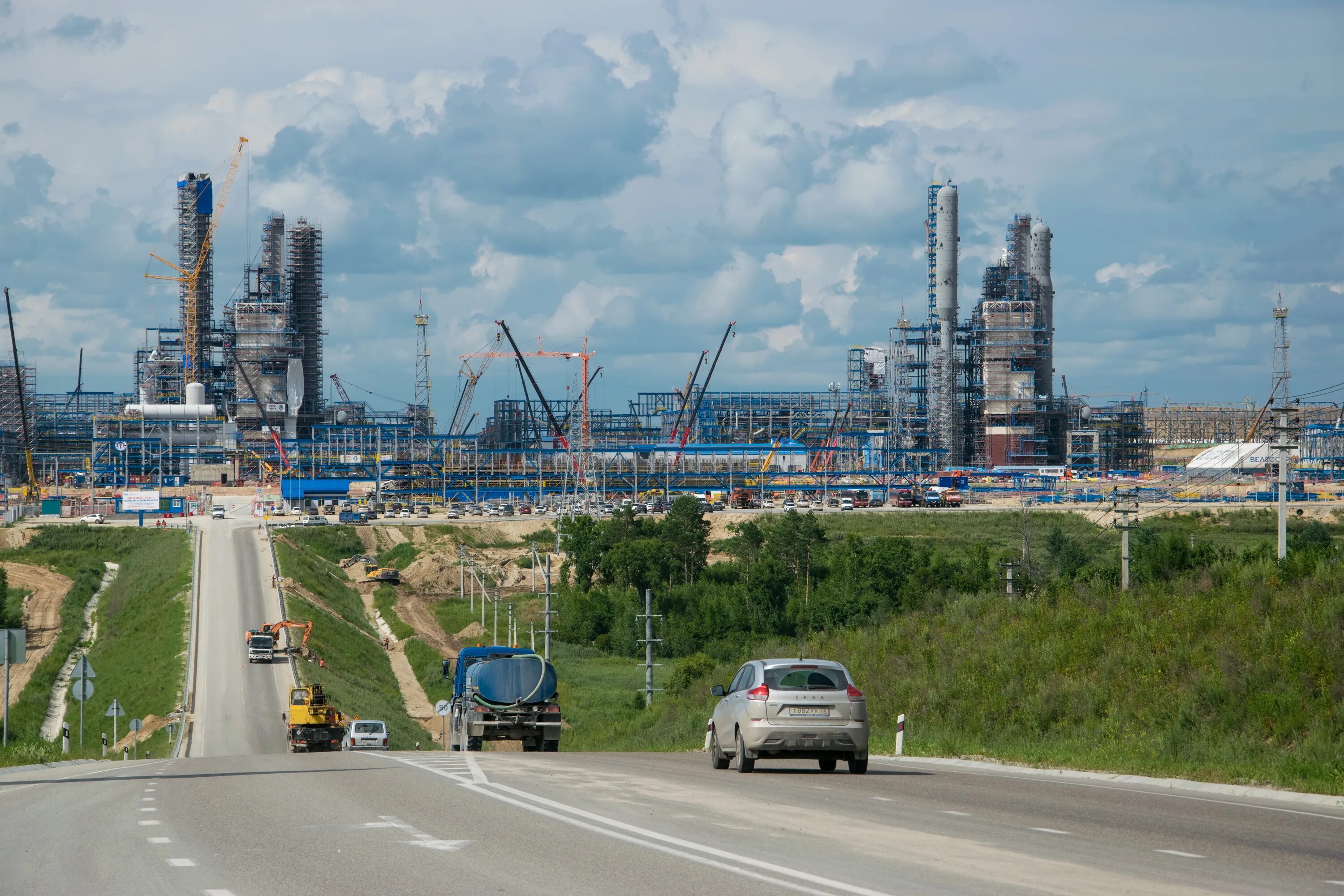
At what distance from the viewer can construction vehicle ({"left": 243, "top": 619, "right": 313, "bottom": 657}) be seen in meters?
65.6

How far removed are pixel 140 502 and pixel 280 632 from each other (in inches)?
2552

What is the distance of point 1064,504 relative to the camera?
146m

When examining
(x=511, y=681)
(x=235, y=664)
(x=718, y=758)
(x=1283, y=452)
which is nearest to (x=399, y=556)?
(x=235, y=664)

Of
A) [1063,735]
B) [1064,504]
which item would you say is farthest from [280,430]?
[1063,735]

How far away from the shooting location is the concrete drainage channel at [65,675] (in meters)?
59.2

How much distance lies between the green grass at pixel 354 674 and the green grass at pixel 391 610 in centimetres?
284

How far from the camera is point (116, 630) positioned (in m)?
76.1

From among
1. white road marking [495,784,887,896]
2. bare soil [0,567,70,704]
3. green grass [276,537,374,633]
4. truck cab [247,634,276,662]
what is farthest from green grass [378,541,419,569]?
white road marking [495,784,887,896]

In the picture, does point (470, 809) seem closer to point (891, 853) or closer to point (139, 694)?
point (891, 853)

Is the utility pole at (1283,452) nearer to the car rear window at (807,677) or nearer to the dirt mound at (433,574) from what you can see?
the car rear window at (807,677)

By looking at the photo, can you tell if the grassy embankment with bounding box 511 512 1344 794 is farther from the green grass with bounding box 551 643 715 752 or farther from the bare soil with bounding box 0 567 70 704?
the bare soil with bounding box 0 567 70 704

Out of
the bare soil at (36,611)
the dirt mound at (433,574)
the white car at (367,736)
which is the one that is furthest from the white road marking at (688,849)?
the dirt mound at (433,574)

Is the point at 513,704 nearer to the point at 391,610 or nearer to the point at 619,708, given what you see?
the point at 619,708

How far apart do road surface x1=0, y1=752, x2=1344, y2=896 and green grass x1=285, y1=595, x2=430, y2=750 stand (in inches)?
1456
